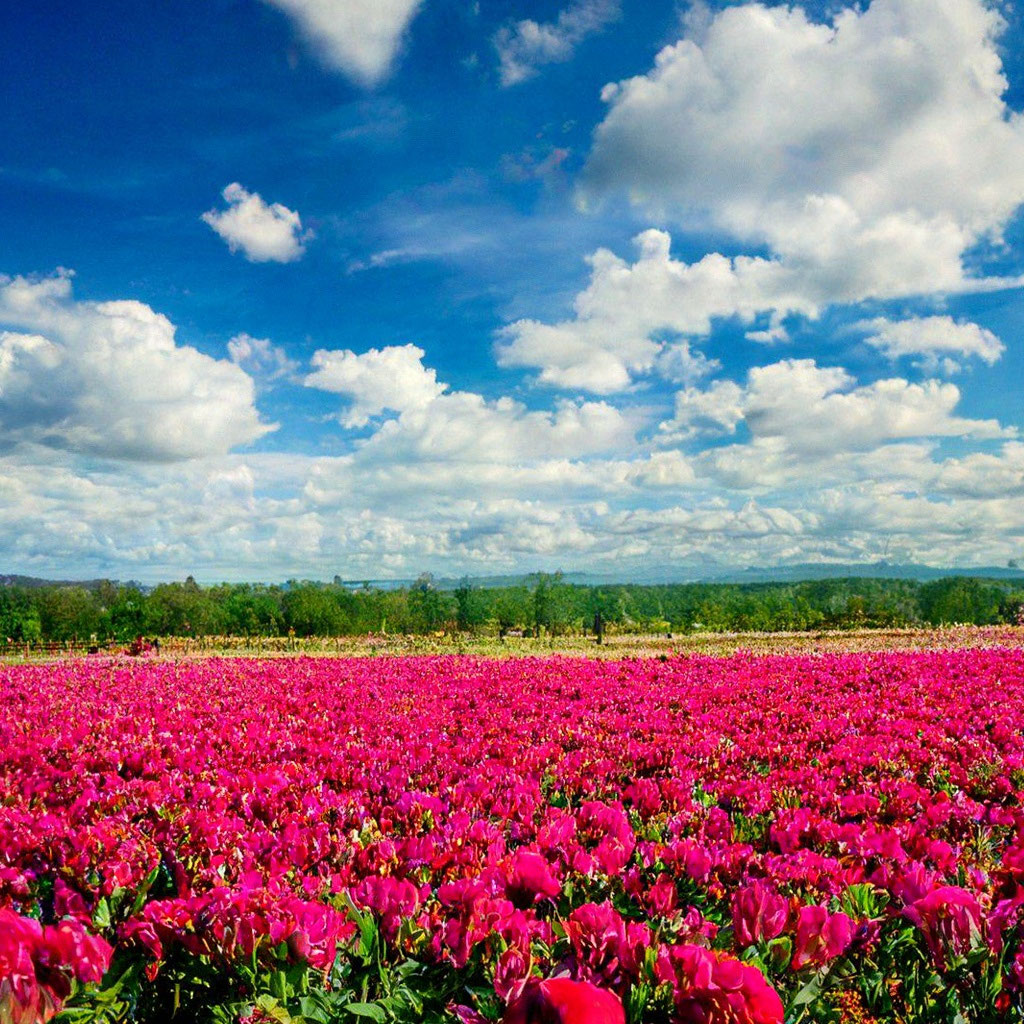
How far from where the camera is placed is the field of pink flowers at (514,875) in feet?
7.33

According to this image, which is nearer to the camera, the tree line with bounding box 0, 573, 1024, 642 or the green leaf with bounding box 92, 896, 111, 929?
the green leaf with bounding box 92, 896, 111, 929

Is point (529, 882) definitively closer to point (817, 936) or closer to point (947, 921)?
point (817, 936)

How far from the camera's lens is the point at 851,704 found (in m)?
10.4

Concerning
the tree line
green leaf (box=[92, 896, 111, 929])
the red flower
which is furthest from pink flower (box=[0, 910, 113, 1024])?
the tree line

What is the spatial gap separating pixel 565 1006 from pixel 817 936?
3.94 ft

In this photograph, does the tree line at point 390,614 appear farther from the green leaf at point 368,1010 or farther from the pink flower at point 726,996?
the pink flower at point 726,996

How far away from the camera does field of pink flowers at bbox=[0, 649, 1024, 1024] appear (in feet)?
7.33

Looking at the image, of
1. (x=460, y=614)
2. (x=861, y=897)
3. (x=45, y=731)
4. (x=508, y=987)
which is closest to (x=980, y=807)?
(x=861, y=897)

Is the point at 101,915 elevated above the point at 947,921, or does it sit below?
below

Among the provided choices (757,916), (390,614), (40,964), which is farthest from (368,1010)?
(390,614)

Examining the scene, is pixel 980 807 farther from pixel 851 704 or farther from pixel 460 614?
pixel 460 614

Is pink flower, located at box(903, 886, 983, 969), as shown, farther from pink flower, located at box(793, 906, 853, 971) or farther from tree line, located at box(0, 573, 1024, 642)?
tree line, located at box(0, 573, 1024, 642)

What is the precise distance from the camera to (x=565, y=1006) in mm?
1643

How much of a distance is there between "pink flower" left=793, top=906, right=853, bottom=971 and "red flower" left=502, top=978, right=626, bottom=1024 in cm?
104
